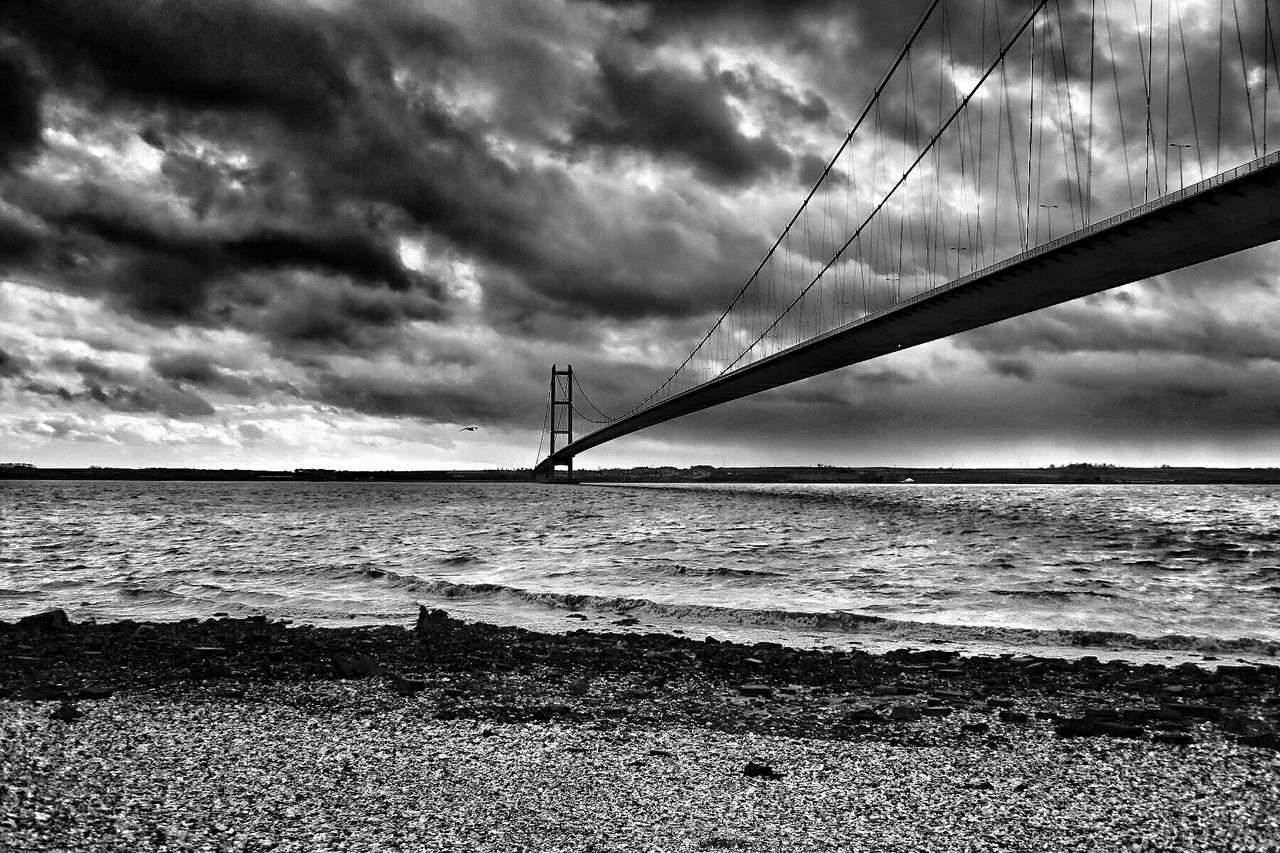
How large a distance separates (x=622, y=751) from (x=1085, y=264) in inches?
1455

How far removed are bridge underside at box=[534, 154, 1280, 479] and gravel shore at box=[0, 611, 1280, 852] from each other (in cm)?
2647

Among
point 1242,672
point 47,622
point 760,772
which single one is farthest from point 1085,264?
point 47,622

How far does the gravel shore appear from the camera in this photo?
4203mm

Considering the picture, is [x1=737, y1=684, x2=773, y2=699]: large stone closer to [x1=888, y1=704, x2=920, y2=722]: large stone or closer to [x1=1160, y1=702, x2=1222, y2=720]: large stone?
[x1=888, y1=704, x2=920, y2=722]: large stone

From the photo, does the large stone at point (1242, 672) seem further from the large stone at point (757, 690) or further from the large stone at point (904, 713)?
the large stone at point (757, 690)

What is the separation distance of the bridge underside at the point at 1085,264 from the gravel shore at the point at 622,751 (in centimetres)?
2647

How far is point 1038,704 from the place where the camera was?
7008mm

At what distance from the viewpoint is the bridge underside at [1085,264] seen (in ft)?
92.2

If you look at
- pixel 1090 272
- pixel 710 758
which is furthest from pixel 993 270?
pixel 710 758

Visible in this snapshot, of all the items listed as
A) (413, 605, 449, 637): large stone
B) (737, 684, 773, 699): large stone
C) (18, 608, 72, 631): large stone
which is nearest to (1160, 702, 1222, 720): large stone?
(737, 684, 773, 699): large stone

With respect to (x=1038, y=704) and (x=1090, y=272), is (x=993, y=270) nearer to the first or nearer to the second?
(x=1090, y=272)

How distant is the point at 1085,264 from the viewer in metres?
34.7

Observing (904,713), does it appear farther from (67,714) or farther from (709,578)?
(709,578)

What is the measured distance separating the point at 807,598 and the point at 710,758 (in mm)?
9685
